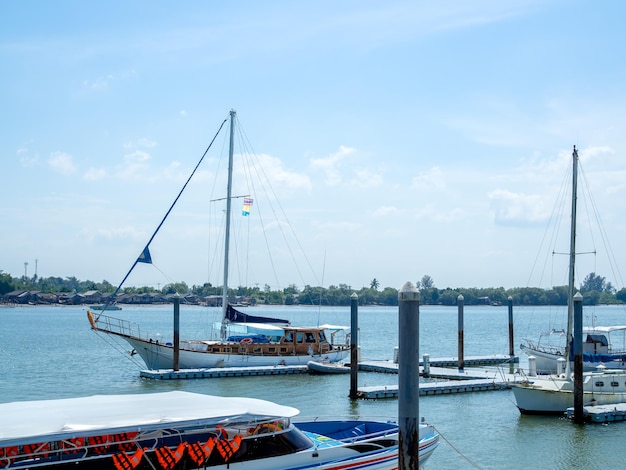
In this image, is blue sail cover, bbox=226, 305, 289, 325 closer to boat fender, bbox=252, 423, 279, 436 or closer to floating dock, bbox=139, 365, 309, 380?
floating dock, bbox=139, 365, 309, 380

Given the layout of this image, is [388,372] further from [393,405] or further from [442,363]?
[393,405]

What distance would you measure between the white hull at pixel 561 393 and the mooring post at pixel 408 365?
17.4m

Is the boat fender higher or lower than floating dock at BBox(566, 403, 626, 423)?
higher

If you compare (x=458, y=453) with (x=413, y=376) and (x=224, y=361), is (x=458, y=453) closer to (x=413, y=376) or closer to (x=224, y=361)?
(x=413, y=376)

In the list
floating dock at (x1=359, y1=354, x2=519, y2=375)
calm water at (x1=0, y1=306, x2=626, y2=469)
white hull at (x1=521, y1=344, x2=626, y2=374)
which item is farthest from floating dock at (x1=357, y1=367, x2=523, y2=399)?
white hull at (x1=521, y1=344, x2=626, y2=374)

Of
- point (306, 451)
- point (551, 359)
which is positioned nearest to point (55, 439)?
point (306, 451)

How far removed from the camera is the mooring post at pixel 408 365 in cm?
1298

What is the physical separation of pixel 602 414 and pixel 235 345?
22.0m

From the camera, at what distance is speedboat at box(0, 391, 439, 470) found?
13.9m

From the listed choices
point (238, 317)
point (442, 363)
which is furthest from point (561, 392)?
point (238, 317)

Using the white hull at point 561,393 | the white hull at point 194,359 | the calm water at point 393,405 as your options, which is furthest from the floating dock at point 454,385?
the white hull at point 194,359

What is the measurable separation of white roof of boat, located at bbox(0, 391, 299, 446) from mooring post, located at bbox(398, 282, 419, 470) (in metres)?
3.41

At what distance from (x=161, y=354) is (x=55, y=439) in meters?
29.1

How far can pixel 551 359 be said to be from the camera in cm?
4706
